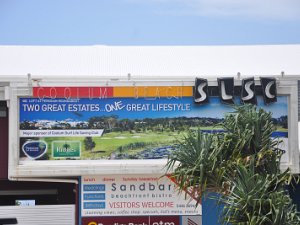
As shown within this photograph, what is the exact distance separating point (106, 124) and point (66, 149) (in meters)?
1.32

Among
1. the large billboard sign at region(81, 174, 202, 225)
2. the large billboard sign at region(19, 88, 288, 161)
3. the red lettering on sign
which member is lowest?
the large billboard sign at region(81, 174, 202, 225)

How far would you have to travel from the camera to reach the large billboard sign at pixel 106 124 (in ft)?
68.2

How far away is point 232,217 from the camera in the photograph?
50.2 feet

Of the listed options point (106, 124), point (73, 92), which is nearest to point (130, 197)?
point (106, 124)

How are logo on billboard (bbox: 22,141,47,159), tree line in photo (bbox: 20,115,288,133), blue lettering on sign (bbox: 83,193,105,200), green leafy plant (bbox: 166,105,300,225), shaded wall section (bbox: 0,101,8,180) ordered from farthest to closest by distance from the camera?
shaded wall section (bbox: 0,101,8,180), blue lettering on sign (bbox: 83,193,105,200), tree line in photo (bbox: 20,115,288,133), logo on billboard (bbox: 22,141,47,159), green leafy plant (bbox: 166,105,300,225)

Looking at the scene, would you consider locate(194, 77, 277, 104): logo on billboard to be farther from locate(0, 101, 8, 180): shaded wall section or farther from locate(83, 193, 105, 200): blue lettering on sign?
locate(0, 101, 8, 180): shaded wall section

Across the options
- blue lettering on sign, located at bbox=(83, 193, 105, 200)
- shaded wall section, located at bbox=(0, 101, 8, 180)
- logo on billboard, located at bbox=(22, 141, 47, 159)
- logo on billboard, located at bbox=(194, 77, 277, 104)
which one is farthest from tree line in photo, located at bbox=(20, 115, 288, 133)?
blue lettering on sign, located at bbox=(83, 193, 105, 200)

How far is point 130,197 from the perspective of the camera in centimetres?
2105

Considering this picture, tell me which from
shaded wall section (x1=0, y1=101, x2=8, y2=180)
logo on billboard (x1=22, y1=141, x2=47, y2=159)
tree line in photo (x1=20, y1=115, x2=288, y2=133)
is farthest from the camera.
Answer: shaded wall section (x1=0, y1=101, x2=8, y2=180)

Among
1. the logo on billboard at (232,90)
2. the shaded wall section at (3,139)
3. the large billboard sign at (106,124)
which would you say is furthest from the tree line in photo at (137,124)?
the shaded wall section at (3,139)

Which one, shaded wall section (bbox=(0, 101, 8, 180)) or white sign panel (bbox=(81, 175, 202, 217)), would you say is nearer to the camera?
white sign panel (bbox=(81, 175, 202, 217))

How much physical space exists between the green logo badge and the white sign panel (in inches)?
29.7

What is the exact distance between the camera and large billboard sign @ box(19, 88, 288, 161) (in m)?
20.8

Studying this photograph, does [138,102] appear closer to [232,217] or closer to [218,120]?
[218,120]
